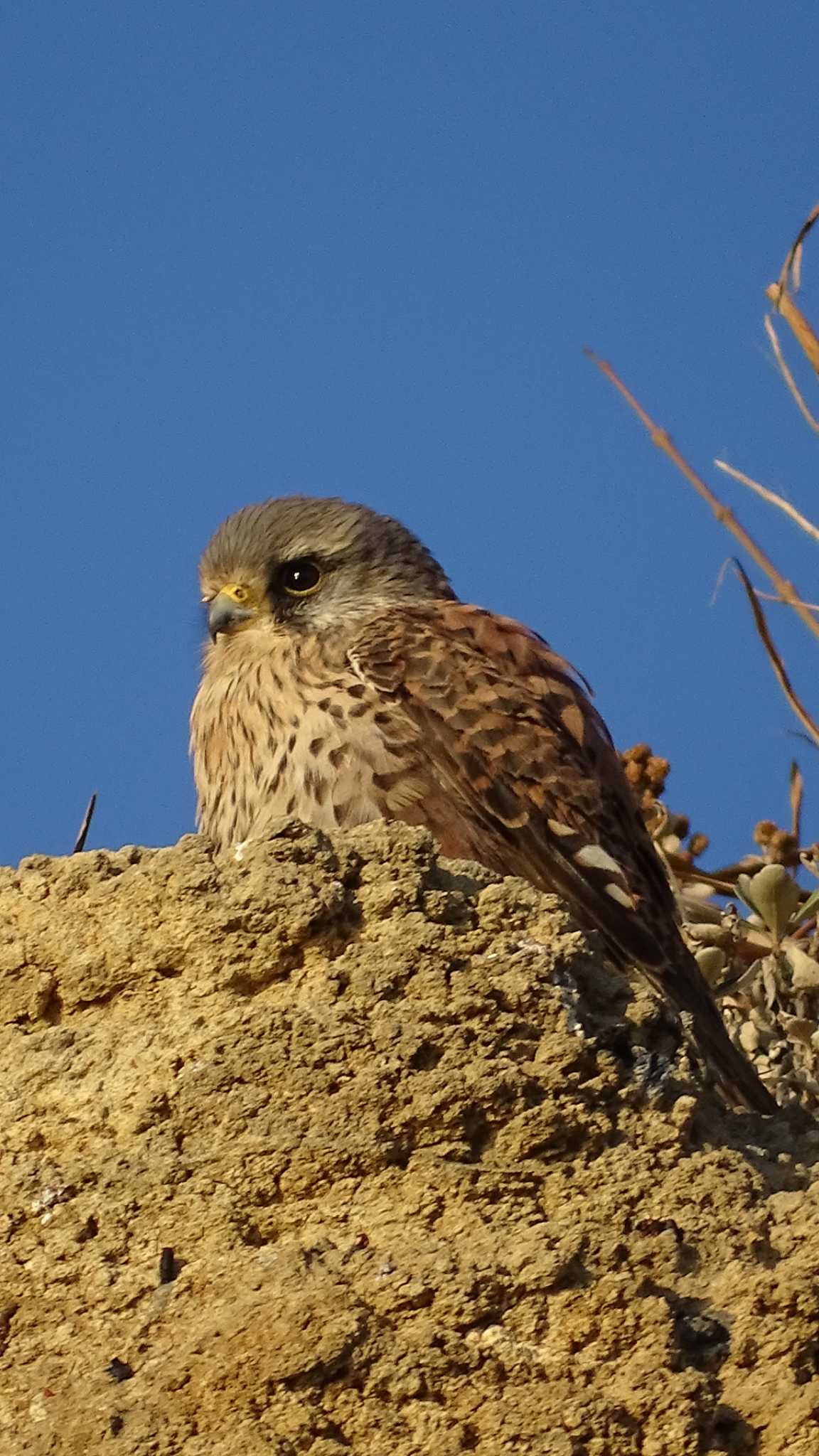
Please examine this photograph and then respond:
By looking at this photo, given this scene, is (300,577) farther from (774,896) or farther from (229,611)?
(774,896)

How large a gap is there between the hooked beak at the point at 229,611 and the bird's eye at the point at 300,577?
103mm

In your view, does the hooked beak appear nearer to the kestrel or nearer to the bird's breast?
the kestrel

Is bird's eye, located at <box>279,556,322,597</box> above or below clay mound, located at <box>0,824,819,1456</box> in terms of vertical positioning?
above

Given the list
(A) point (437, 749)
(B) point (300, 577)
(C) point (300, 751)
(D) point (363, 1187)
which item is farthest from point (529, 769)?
(D) point (363, 1187)

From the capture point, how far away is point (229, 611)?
16.5 feet

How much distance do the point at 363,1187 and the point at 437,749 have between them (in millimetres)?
1957

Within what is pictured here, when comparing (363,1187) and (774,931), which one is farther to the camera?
(774,931)

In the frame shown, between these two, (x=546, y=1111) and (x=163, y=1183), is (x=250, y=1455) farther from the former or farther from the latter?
(x=546, y=1111)

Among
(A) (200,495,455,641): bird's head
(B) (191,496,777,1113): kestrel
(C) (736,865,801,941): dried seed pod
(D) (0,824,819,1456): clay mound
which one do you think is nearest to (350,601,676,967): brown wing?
(B) (191,496,777,1113): kestrel

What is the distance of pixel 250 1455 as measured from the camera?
2180 millimetres

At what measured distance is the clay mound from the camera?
2.24m

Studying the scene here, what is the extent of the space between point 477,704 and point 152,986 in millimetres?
1870

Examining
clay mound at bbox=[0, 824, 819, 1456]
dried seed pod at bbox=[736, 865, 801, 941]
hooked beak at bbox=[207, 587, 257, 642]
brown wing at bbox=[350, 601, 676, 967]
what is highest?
hooked beak at bbox=[207, 587, 257, 642]

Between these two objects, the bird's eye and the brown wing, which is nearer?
the brown wing
